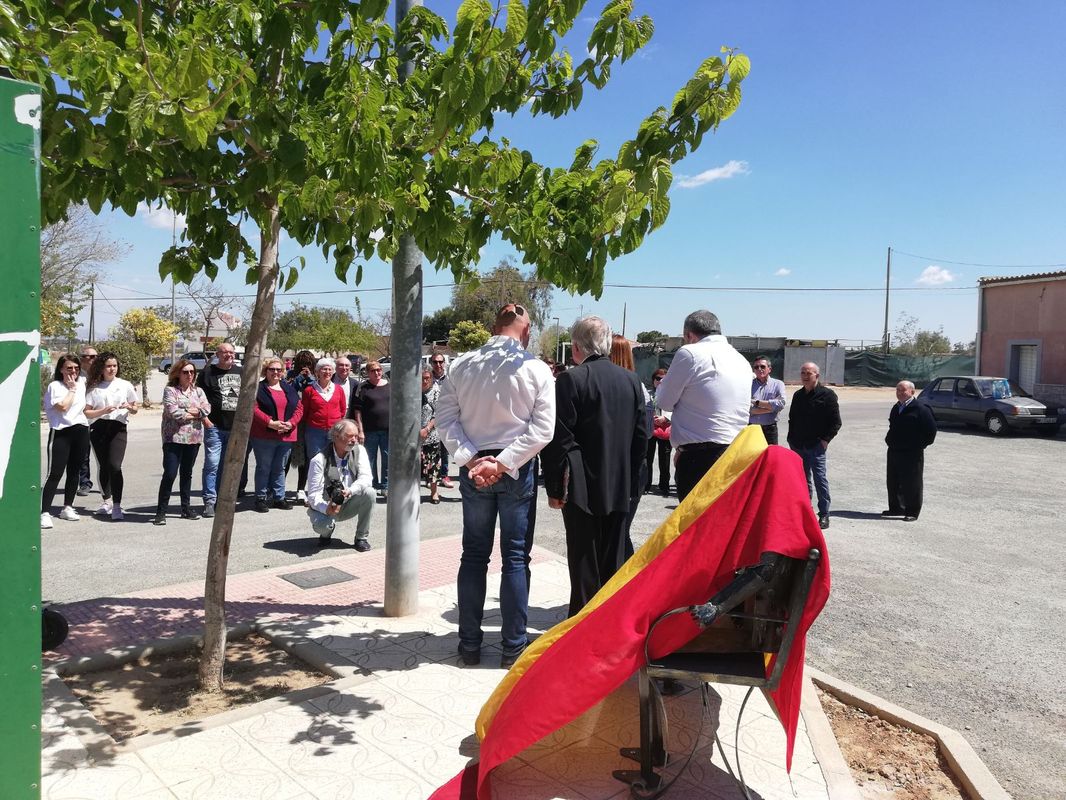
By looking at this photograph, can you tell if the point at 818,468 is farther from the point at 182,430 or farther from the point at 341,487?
the point at 182,430

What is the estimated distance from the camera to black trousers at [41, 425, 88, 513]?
26.5 feet

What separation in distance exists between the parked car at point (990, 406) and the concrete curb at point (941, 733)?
19034 mm

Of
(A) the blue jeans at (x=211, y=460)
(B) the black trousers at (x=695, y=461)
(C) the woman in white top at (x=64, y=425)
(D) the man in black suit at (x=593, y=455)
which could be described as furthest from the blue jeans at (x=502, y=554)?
(C) the woman in white top at (x=64, y=425)

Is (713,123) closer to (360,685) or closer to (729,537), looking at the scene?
(729,537)

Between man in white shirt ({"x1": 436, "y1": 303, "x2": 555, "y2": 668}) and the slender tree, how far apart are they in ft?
2.04

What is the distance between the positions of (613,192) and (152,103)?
185 cm

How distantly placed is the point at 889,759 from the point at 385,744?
2422 millimetres

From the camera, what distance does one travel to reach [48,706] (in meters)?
3.86

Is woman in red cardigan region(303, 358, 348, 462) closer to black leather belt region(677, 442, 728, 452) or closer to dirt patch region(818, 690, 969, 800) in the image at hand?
black leather belt region(677, 442, 728, 452)

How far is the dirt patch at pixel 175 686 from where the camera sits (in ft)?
12.9

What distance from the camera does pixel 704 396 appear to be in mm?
5070

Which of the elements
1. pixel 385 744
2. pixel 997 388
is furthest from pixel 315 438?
pixel 997 388

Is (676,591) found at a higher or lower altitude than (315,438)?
higher

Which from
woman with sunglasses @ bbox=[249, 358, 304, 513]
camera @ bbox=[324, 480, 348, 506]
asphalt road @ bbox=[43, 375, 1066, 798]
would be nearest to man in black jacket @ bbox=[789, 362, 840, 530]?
asphalt road @ bbox=[43, 375, 1066, 798]
